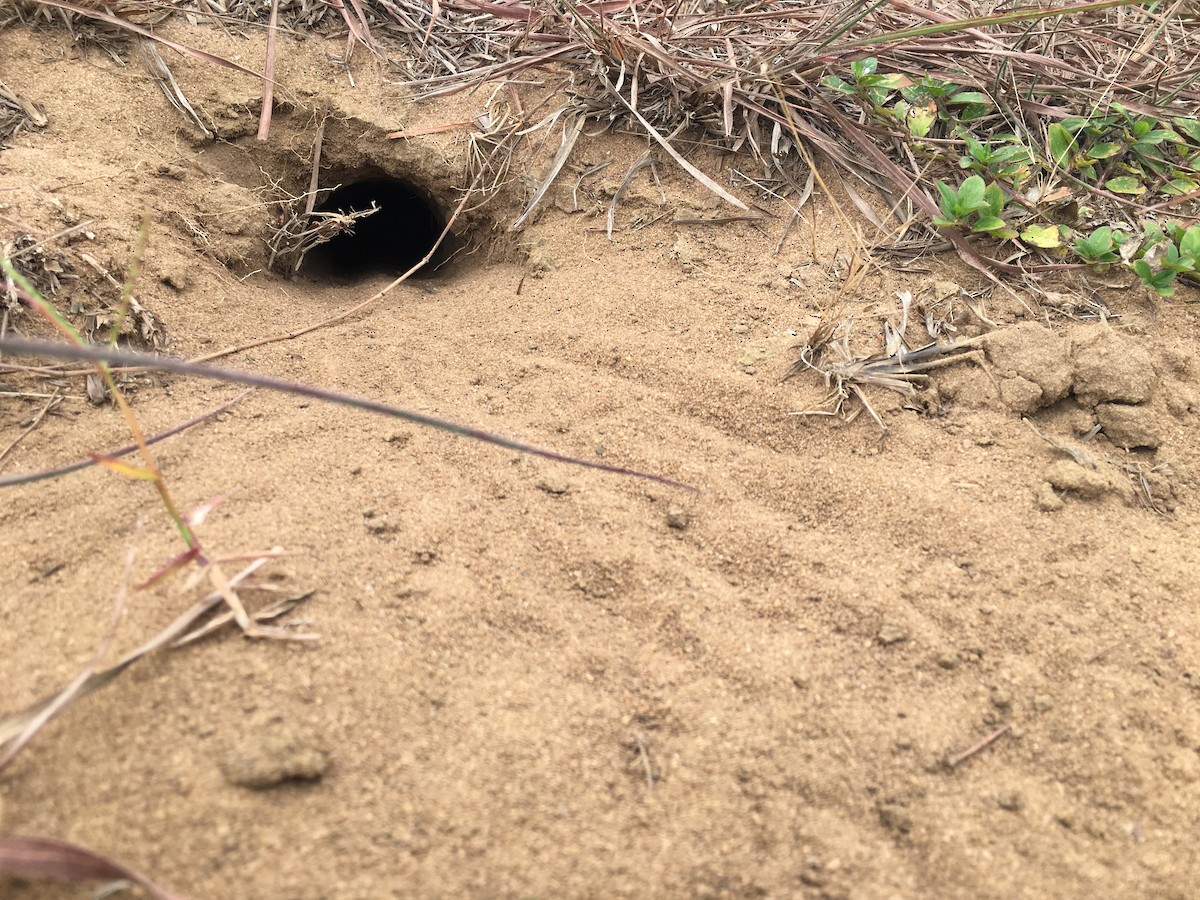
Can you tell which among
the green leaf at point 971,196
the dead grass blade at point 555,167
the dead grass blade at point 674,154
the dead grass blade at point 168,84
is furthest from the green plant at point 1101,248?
the dead grass blade at point 168,84

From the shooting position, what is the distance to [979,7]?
2588 mm

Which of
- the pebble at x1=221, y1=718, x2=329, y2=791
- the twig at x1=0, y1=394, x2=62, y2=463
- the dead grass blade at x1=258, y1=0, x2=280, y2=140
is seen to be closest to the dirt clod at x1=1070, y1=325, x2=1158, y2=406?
the pebble at x1=221, y1=718, x2=329, y2=791

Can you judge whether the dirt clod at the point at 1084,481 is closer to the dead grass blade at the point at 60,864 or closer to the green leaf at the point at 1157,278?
the green leaf at the point at 1157,278

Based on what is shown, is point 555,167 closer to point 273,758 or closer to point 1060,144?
point 1060,144

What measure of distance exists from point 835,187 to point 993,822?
175cm

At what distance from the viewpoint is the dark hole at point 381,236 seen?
2.89 meters

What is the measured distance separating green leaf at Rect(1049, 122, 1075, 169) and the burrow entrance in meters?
1.92

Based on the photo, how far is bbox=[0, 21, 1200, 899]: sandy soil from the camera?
977 mm

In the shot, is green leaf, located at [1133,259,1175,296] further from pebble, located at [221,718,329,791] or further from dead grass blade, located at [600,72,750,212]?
pebble, located at [221,718,329,791]

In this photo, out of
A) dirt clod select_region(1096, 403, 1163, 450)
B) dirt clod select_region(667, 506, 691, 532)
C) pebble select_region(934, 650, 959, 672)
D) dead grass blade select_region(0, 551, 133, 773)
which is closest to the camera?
dead grass blade select_region(0, 551, 133, 773)

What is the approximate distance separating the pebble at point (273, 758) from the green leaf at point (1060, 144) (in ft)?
7.69

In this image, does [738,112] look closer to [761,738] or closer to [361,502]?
[361,502]

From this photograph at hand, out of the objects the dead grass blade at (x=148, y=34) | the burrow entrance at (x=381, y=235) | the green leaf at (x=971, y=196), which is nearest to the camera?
the green leaf at (x=971, y=196)

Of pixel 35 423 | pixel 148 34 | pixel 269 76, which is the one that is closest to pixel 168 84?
pixel 148 34
